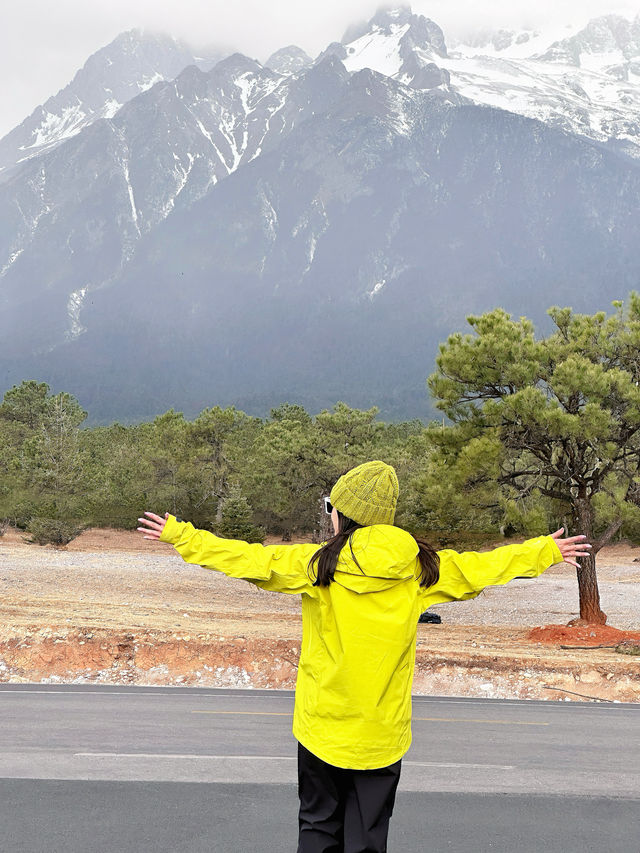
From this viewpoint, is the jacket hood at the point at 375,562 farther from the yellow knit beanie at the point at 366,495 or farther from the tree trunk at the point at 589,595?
the tree trunk at the point at 589,595

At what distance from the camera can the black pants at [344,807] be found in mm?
3549

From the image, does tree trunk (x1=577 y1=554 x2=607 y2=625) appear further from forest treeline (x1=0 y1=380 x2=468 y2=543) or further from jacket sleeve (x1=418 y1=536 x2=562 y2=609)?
jacket sleeve (x1=418 y1=536 x2=562 y2=609)

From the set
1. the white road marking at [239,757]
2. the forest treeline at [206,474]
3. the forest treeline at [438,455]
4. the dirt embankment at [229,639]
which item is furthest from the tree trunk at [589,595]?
the forest treeline at [206,474]

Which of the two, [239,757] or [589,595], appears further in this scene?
[589,595]

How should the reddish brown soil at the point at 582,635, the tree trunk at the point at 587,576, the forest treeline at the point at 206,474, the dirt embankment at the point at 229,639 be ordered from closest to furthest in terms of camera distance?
1. the dirt embankment at the point at 229,639
2. the reddish brown soil at the point at 582,635
3. the tree trunk at the point at 587,576
4. the forest treeline at the point at 206,474

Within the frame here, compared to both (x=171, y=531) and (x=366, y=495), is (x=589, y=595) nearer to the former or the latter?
(x=366, y=495)

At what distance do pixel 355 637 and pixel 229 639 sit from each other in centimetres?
1221

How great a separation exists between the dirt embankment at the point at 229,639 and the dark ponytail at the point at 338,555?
1002 centimetres

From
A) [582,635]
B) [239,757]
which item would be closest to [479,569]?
[239,757]

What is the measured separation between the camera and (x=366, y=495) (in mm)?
3738

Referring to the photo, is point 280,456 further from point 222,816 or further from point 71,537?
point 222,816

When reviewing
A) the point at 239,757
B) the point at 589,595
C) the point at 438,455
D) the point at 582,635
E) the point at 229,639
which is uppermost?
the point at 438,455

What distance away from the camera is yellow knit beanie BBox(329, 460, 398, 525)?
374 cm

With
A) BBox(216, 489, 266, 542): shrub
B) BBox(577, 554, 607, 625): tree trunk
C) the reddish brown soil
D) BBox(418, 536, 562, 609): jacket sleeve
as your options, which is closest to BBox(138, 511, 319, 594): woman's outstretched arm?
BBox(418, 536, 562, 609): jacket sleeve
